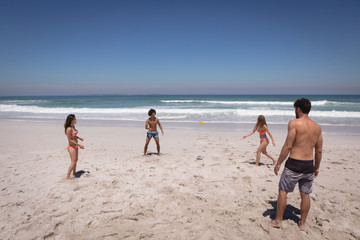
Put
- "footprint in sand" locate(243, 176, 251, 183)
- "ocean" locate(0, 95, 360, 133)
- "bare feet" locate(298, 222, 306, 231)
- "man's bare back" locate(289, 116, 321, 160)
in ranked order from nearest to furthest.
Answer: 1. "man's bare back" locate(289, 116, 321, 160)
2. "bare feet" locate(298, 222, 306, 231)
3. "footprint in sand" locate(243, 176, 251, 183)
4. "ocean" locate(0, 95, 360, 133)

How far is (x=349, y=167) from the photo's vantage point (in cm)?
540

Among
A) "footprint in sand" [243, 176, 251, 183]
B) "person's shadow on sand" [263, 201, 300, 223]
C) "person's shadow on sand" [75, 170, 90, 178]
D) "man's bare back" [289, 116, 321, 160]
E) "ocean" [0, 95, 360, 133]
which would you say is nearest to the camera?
Result: "man's bare back" [289, 116, 321, 160]

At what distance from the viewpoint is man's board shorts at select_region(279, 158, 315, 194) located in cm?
258

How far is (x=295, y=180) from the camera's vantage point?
8.63ft

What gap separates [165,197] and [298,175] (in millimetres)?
2417

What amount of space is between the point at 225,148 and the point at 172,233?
4971 mm

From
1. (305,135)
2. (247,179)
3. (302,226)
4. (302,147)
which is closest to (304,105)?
(305,135)

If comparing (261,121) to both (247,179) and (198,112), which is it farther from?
(198,112)

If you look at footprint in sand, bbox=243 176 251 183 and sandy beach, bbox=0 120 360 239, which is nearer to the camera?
sandy beach, bbox=0 120 360 239

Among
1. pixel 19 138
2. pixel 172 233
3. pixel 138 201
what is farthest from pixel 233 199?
pixel 19 138

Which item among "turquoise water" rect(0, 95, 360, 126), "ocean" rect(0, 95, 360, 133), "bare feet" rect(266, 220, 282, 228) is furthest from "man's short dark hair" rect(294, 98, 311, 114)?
"turquoise water" rect(0, 95, 360, 126)

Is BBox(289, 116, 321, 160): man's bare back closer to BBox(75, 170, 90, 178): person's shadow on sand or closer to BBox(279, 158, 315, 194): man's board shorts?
BBox(279, 158, 315, 194): man's board shorts

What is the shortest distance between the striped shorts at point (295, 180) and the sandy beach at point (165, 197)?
2.44ft

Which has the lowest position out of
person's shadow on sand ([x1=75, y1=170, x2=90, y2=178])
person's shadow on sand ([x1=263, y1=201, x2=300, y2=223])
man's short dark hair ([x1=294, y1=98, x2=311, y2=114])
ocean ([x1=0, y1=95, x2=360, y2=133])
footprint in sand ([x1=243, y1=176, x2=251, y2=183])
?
person's shadow on sand ([x1=263, y1=201, x2=300, y2=223])
